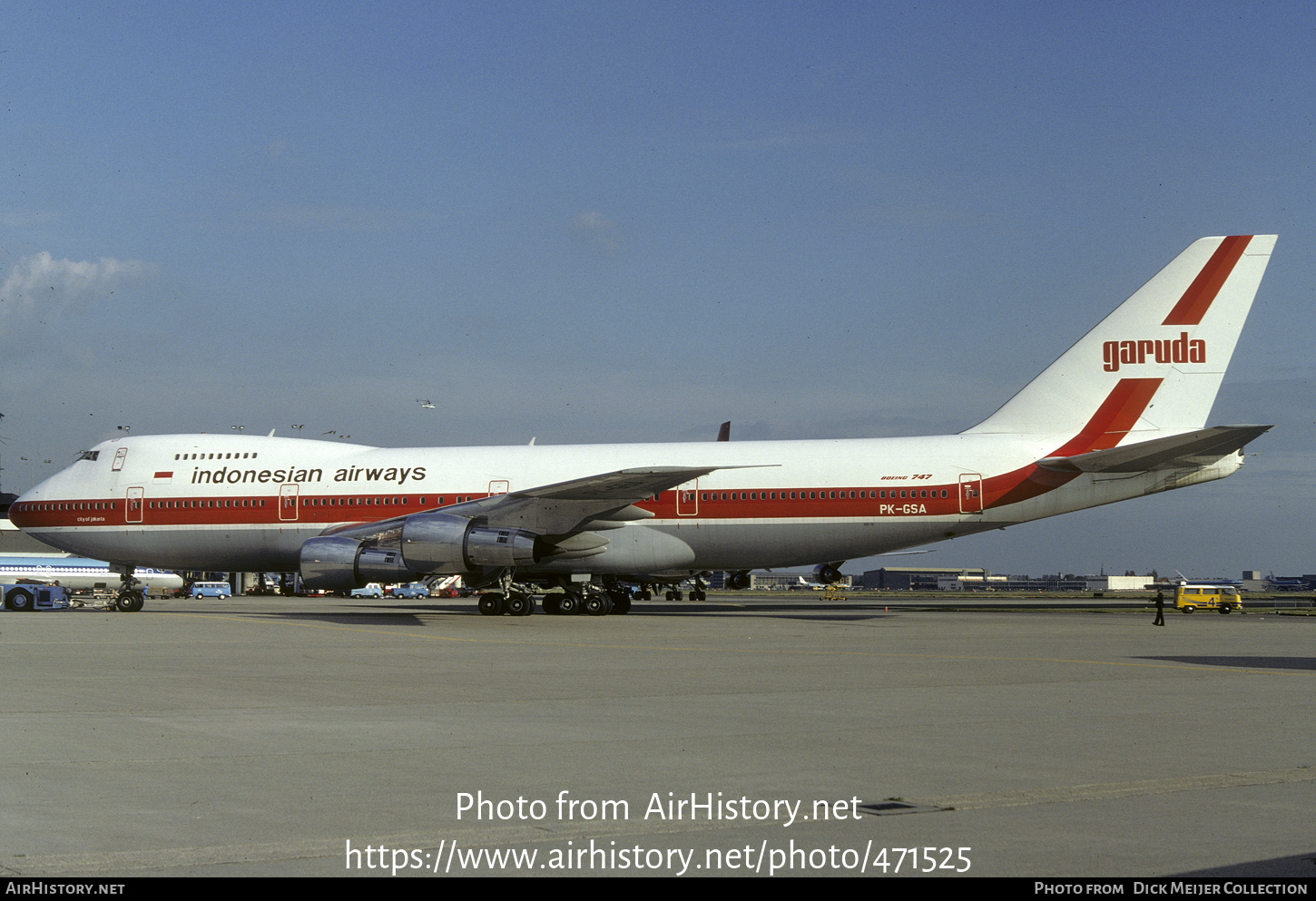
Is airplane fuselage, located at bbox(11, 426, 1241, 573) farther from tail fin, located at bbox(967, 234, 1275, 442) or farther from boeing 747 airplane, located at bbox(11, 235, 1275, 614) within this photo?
tail fin, located at bbox(967, 234, 1275, 442)

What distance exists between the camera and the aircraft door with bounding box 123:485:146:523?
32375 millimetres

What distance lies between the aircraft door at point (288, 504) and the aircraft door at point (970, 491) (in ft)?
56.5

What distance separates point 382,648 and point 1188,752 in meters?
12.7

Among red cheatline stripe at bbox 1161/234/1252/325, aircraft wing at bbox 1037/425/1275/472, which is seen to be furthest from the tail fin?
aircraft wing at bbox 1037/425/1275/472

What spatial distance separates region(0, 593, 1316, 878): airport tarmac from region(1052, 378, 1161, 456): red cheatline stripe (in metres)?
13.8

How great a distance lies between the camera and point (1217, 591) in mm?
46531

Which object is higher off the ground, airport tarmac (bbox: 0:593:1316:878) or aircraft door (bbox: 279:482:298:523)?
aircraft door (bbox: 279:482:298:523)

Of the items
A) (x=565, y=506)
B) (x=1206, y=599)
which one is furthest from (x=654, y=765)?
(x=1206, y=599)

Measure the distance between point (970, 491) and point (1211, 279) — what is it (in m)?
7.78

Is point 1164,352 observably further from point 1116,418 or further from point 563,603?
point 563,603

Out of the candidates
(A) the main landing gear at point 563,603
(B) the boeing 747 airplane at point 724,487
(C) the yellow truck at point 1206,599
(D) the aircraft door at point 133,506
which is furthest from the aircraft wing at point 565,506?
(C) the yellow truck at point 1206,599

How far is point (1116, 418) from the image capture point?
29406mm
